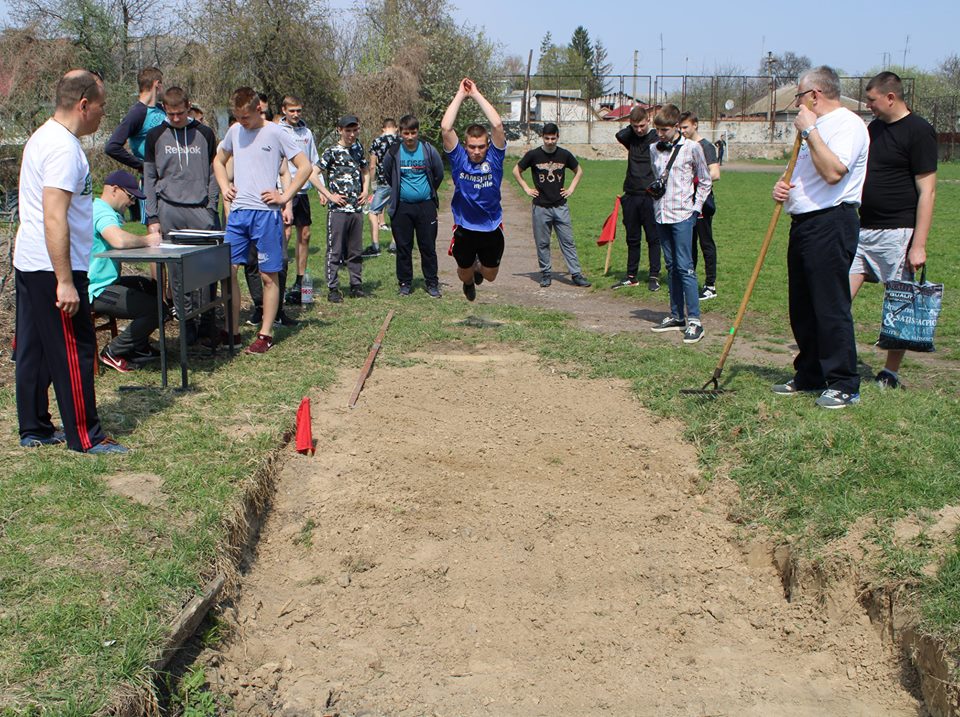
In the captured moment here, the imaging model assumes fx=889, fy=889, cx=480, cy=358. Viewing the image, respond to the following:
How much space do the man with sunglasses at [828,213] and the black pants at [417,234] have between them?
5449 millimetres

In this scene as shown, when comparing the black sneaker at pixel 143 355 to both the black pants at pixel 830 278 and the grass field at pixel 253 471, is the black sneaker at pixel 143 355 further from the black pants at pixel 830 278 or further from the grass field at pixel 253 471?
the black pants at pixel 830 278

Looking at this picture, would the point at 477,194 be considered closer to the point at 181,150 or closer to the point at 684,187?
the point at 684,187

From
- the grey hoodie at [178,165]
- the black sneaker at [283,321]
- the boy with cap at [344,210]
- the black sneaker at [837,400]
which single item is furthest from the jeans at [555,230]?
the black sneaker at [837,400]

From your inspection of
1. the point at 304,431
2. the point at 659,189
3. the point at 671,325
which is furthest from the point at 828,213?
the point at 304,431

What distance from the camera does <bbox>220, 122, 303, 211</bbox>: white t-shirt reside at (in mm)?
7617

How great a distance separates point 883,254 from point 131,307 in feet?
18.4

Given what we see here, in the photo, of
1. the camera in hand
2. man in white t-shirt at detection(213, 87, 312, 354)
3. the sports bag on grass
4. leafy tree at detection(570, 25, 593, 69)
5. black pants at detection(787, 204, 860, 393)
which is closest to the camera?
black pants at detection(787, 204, 860, 393)

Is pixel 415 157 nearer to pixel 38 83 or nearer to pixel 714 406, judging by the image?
pixel 714 406

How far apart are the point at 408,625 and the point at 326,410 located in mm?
2546

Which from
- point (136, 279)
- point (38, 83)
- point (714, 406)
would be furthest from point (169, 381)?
point (38, 83)

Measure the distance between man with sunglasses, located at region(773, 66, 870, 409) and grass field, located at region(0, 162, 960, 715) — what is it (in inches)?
14.8

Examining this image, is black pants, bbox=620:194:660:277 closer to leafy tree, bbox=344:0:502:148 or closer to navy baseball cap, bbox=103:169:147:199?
navy baseball cap, bbox=103:169:147:199

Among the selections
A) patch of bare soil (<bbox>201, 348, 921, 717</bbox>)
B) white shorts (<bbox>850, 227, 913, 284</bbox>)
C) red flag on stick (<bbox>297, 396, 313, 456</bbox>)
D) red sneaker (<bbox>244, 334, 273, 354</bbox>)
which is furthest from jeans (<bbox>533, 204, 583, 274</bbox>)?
red flag on stick (<bbox>297, 396, 313, 456</bbox>)

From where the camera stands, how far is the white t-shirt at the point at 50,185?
4.72 m
